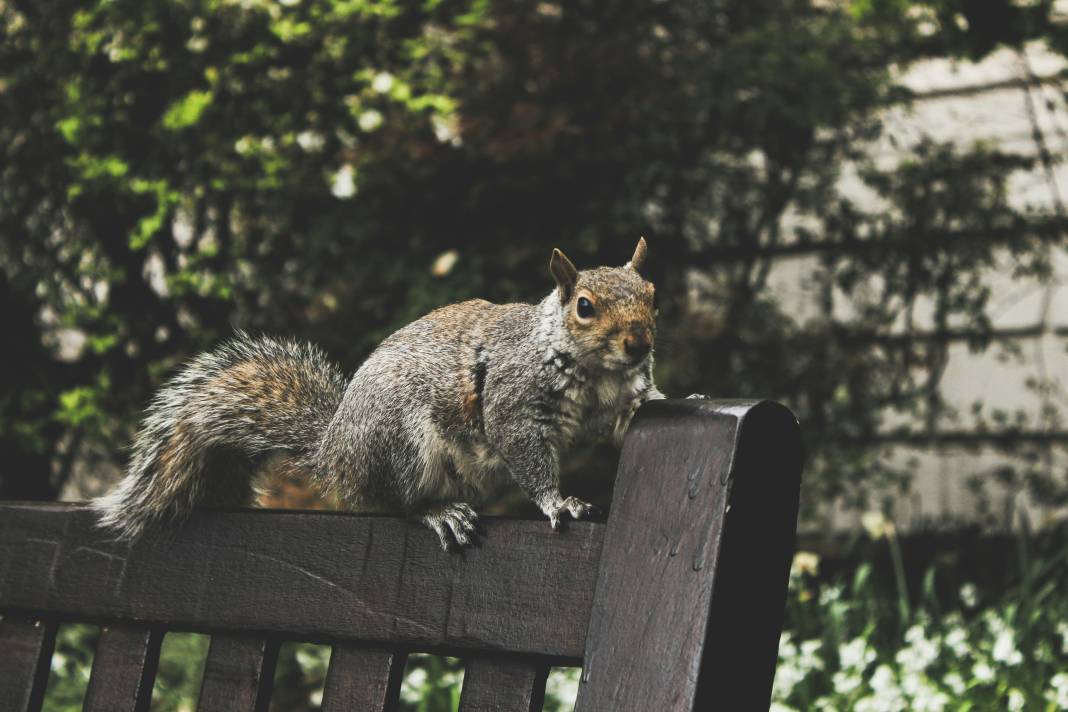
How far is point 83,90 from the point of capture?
4203 millimetres

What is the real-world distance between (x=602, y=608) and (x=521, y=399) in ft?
1.32

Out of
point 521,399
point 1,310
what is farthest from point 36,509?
point 1,310

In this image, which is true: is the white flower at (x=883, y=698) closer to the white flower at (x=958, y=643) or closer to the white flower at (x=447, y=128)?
the white flower at (x=958, y=643)

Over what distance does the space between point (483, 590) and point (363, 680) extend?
18 centimetres

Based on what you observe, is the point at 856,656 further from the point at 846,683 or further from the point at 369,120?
the point at 369,120

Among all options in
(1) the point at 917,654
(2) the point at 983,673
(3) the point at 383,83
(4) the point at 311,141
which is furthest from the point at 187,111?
(2) the point at 983,673

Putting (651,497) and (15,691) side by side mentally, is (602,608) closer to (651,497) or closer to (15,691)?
(651,497)

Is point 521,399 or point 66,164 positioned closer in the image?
point 521,399

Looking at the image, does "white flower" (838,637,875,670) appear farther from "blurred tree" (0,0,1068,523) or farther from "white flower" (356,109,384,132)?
"white flower" (356,109,384,132)

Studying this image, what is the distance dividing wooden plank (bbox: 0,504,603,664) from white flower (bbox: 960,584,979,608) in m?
3.09

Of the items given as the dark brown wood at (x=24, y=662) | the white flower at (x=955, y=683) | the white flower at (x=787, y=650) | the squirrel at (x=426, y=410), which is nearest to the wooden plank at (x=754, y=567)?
the squirrel at (x=426, y=410)

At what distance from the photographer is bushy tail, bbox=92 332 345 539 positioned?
4.99ft

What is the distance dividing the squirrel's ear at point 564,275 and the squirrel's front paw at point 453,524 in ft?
0.98

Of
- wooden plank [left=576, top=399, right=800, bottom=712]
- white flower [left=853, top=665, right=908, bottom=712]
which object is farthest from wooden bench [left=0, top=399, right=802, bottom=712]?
white flower [left=853, top=665, right=908, bottom=712]
